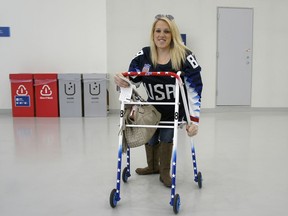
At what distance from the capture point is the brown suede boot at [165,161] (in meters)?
2.42

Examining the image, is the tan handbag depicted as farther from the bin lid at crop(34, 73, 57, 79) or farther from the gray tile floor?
the bin lid at crop(34, 73, 57, 79)

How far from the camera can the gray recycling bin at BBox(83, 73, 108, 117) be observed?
5625mm

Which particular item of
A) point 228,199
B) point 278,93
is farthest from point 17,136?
point 278,93

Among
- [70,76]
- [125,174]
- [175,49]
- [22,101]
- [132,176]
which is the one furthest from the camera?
[22,101]

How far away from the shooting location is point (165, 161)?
8.07 ft

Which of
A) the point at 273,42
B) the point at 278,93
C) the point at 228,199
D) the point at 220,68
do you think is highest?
the point at 273,42

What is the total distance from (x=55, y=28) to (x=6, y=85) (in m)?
1.49

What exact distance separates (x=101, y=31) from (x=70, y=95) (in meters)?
1.41

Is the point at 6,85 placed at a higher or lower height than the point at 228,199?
higher

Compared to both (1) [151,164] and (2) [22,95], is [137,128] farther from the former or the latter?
(2) [22,95]

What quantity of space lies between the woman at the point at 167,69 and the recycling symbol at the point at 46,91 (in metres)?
3.62

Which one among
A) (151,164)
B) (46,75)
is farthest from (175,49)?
(46,75)

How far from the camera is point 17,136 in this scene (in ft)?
13.7

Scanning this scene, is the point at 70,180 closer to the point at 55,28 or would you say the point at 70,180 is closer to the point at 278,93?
the point at 55,28
